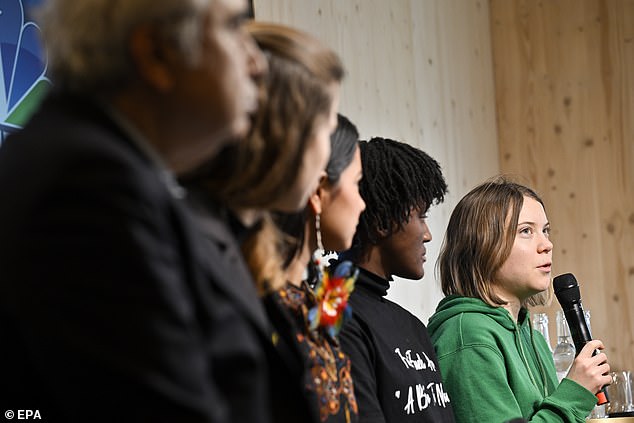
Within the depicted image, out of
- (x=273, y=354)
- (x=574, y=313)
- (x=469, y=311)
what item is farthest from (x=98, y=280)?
(x=574, y=313)

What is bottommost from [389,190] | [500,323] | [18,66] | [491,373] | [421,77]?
[491,373]

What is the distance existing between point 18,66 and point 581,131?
3216 millimetres

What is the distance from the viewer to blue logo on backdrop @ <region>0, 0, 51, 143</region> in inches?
87.7

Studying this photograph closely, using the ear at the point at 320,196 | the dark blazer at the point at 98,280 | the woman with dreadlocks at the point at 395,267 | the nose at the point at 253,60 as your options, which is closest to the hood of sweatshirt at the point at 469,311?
the woman with dreadlocks at the point at 395,267

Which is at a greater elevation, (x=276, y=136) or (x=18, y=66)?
(x=18, y=66)

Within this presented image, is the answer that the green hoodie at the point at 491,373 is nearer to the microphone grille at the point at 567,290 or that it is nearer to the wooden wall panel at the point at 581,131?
the microphone grille at the point at 567,290

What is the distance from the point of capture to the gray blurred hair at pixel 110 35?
78 centimetres

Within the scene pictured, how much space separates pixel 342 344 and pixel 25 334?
1.11 meters

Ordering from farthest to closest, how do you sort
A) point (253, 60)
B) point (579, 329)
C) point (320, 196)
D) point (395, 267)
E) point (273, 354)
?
point (579, 329), point (395, 267), point (320, 196), point (273, 354), point (253, 60)

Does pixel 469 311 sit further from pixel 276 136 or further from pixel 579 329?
pixel 276 136

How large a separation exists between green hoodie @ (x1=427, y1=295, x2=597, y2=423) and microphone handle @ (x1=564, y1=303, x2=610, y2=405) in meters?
0.13

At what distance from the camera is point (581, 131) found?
15.8 feet

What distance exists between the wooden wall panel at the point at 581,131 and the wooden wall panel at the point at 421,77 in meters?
0.13

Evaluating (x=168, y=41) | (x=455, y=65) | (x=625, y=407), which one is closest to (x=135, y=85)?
(x=168, y=41)
